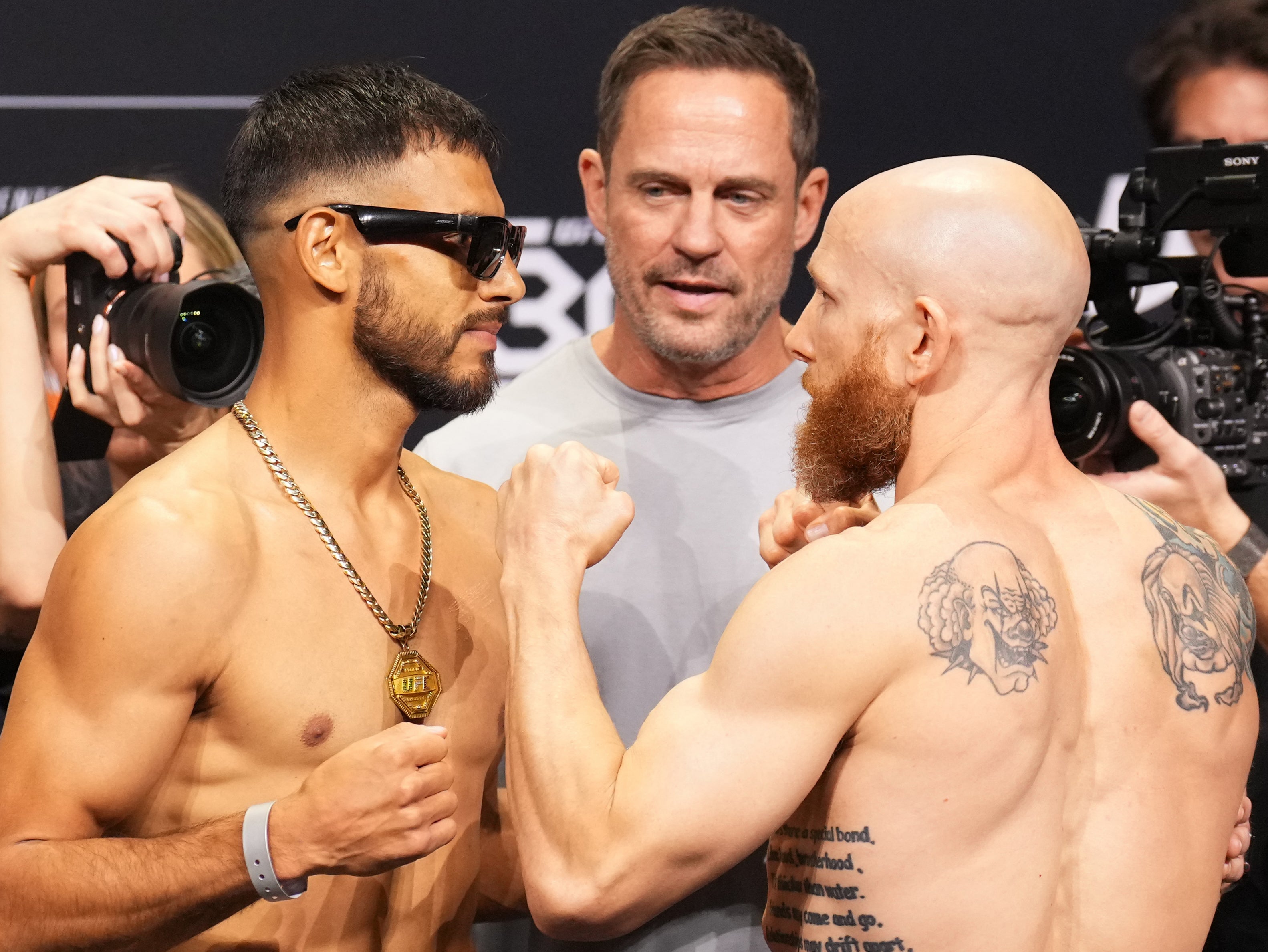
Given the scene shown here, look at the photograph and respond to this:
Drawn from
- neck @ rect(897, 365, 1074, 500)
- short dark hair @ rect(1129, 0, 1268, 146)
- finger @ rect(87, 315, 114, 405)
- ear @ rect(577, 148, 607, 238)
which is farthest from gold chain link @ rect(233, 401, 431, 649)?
short dark hair @ rect(1129, 0, 1268, 146)

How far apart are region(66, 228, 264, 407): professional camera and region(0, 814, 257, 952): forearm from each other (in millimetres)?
706

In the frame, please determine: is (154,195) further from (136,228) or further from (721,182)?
(721,182)

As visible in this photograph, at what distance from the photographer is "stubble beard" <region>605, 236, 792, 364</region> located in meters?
2.32

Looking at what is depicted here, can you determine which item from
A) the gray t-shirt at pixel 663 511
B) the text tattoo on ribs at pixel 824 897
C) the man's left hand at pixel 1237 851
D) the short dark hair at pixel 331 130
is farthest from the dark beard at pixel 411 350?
the man's left hand at pixel 1237 851

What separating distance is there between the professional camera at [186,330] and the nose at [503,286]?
37cm

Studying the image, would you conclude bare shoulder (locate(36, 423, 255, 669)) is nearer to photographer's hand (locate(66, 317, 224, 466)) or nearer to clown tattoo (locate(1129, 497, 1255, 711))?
photographer's hand (locate(66, 317, 224, 466))

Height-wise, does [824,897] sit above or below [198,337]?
below

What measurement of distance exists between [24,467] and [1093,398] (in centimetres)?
170

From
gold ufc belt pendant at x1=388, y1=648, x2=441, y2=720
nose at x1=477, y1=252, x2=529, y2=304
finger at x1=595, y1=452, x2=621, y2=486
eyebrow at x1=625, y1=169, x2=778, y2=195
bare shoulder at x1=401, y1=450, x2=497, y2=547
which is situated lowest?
gold ufc belt pendant at x1=388, y1=648, x2=441, y2=720

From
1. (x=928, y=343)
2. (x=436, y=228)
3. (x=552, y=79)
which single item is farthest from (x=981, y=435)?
(x=552, y=79)

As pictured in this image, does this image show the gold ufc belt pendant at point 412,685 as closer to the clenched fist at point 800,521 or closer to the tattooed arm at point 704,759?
the tattooed arm at point 704,759

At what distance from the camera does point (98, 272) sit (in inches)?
82.8

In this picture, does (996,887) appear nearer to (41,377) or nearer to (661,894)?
(661,894)

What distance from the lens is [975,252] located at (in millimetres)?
1479
